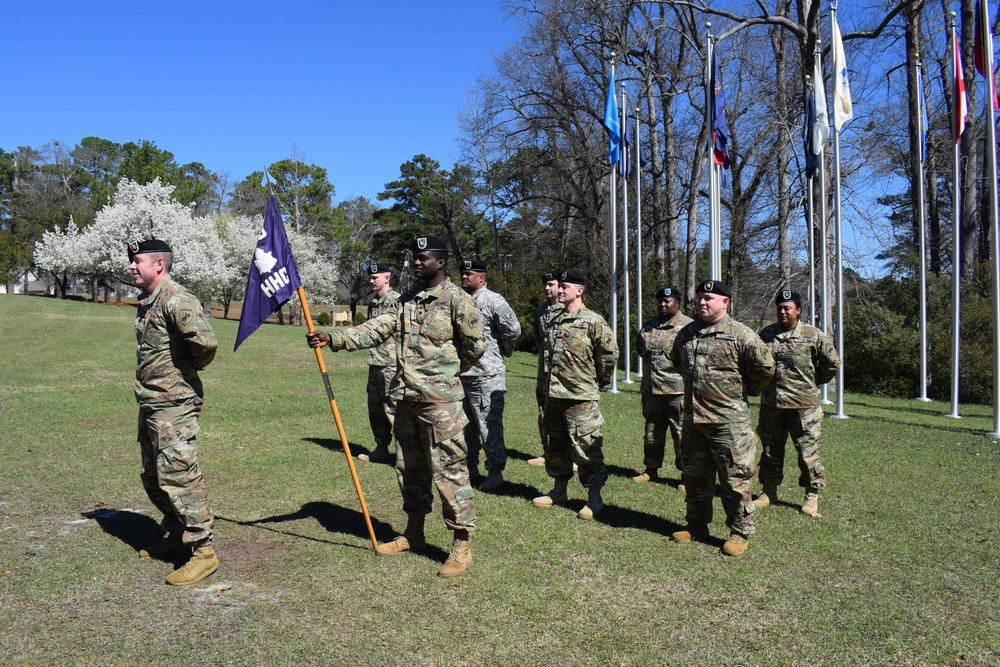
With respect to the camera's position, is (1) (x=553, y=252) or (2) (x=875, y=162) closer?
(2) (x=875, y=162)

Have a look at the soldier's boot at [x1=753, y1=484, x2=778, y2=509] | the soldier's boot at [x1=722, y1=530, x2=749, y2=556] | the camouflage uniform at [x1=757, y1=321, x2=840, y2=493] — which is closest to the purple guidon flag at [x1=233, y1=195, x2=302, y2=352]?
the soldier's boot at [x1=722, y1=530, x2=749, y2=556]

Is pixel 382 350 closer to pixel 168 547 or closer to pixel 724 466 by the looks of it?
pixel 168 547

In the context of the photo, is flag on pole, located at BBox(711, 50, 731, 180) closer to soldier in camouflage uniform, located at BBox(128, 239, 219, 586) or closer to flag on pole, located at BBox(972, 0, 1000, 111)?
flag on pole, located at BBox(972, 0, 1000, 111)

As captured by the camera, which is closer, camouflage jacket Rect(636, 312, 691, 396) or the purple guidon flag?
the purple guidon flag

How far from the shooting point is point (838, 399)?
44.6 feet

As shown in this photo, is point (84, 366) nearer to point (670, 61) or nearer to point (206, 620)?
point (206, 620)

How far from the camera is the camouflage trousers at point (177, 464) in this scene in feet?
16.9

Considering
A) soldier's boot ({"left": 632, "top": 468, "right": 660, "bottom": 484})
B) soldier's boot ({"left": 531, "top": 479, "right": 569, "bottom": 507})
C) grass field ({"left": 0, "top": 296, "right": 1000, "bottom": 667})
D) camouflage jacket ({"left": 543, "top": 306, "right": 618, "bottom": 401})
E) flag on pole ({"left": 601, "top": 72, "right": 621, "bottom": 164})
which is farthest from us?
flag on pole ({"left": 601, "top": 72, "right": 621, "bottom": 164})

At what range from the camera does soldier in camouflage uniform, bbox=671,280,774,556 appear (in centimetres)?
584

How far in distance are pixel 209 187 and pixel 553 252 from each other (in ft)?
193

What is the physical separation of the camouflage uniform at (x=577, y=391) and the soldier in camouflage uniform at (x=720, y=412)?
0.97m

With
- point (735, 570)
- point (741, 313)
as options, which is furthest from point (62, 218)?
point (735, 570)

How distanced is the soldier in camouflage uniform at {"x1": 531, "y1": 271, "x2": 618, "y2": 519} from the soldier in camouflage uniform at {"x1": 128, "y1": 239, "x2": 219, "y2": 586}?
121 inches

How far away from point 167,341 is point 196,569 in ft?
5.15
